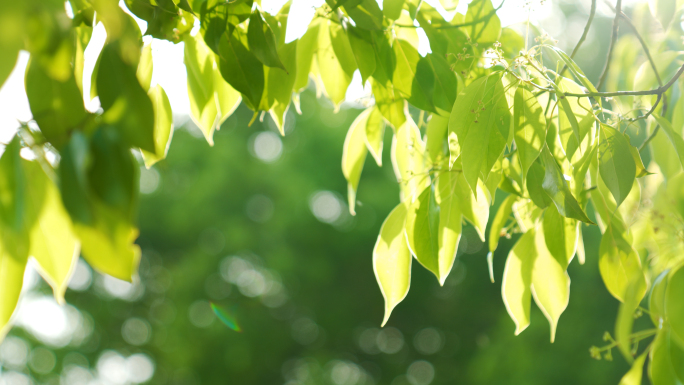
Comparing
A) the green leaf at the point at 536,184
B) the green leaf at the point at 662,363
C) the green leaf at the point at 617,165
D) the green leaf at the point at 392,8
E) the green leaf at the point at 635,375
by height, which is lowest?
the green leaf at the point at 635,375

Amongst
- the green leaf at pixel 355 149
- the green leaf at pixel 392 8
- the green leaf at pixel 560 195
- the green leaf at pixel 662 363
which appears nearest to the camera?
the green leaf at pixel 560 195

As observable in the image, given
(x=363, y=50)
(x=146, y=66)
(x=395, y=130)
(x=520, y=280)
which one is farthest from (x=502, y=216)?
(x=146, y=66)

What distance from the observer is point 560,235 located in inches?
24.6

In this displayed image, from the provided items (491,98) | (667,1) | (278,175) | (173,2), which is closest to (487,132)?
(491,98)

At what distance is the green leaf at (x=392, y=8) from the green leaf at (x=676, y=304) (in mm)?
427

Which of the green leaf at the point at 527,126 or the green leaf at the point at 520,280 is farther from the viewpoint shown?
the green leaf at the point at 520,280

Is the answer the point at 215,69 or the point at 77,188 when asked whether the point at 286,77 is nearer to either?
the point at 215,69

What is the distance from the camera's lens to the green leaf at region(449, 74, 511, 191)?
20.2 inches

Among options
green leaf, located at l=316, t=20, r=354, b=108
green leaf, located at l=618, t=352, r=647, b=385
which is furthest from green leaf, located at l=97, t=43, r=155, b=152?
green leaf, located at l=618, t=352, r=647, b=385

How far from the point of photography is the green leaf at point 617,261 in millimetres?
638

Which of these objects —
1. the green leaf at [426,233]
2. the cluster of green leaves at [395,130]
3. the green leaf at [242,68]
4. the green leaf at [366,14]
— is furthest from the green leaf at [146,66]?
the green leaf at [426,233]

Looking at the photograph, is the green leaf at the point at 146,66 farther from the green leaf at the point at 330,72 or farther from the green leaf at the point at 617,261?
the green leaf at the point at 617,261

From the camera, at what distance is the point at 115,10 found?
0.25 meters

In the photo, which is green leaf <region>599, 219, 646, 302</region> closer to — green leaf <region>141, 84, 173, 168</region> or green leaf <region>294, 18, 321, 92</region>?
green leaf <region>294, 18, 321, 92</region>
